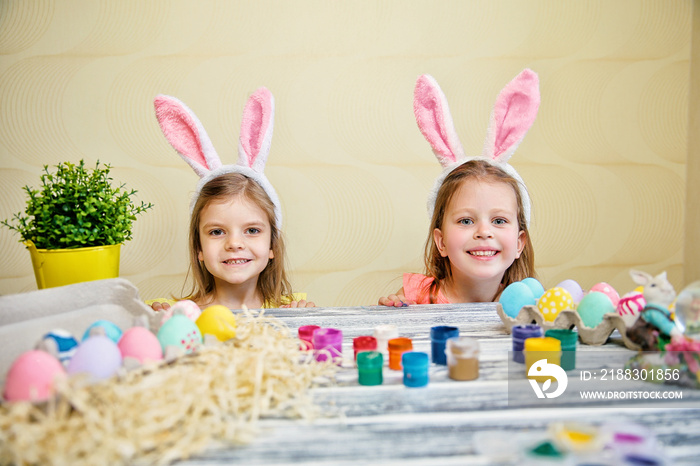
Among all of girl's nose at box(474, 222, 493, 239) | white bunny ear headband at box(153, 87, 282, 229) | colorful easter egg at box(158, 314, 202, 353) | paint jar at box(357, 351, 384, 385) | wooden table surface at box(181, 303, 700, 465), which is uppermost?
white bunny ear headband at box(153, 87, 282, 229)

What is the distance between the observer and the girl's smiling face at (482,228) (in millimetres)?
1440

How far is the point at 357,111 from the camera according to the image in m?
2.04

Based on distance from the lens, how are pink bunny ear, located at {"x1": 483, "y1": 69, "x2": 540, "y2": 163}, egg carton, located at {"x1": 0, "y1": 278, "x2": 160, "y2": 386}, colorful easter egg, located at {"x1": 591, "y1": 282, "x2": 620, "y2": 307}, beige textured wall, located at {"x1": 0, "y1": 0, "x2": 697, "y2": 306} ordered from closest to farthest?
egg carton, located at {"x1": 0, "y1": 278, "x2": 160, "y2": 386} < colorful easter egg, located at {"x1": 591, "y1": 282, "x2": 620, "y2": 307} < pink bunny ear, located at {"x1": 483, "y1": 69, "x2": 540, "y2": 163} < beige textured wall, located at {"x1": 0, "y1": 0, "x2": 697, "y2": 306}

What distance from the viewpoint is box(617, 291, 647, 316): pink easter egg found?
2.94 ft

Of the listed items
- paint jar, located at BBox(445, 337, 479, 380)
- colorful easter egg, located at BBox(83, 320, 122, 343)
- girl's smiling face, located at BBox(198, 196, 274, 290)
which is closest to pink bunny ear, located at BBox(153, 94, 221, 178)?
girl's smiling face, located at BBox(198, 196, 274, 290)

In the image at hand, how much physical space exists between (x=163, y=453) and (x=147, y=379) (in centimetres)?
10

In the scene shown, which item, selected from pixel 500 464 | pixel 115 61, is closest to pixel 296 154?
pixel 115 61

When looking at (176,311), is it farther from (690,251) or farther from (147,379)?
(690,251)

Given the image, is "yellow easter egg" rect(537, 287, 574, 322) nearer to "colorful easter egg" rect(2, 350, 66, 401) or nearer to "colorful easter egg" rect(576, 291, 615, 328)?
"colorful easter egg" rect(576, 291, 615, 328)

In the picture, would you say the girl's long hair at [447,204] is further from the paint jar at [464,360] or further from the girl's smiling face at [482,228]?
the paint jar at [464,360]

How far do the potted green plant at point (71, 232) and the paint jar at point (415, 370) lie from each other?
861 millimetres

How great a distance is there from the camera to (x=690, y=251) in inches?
87.2

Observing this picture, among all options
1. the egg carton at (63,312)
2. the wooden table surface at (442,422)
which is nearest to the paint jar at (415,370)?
the wooden table surface at (442,422)

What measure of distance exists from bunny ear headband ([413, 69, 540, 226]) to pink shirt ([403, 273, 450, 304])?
409mm
